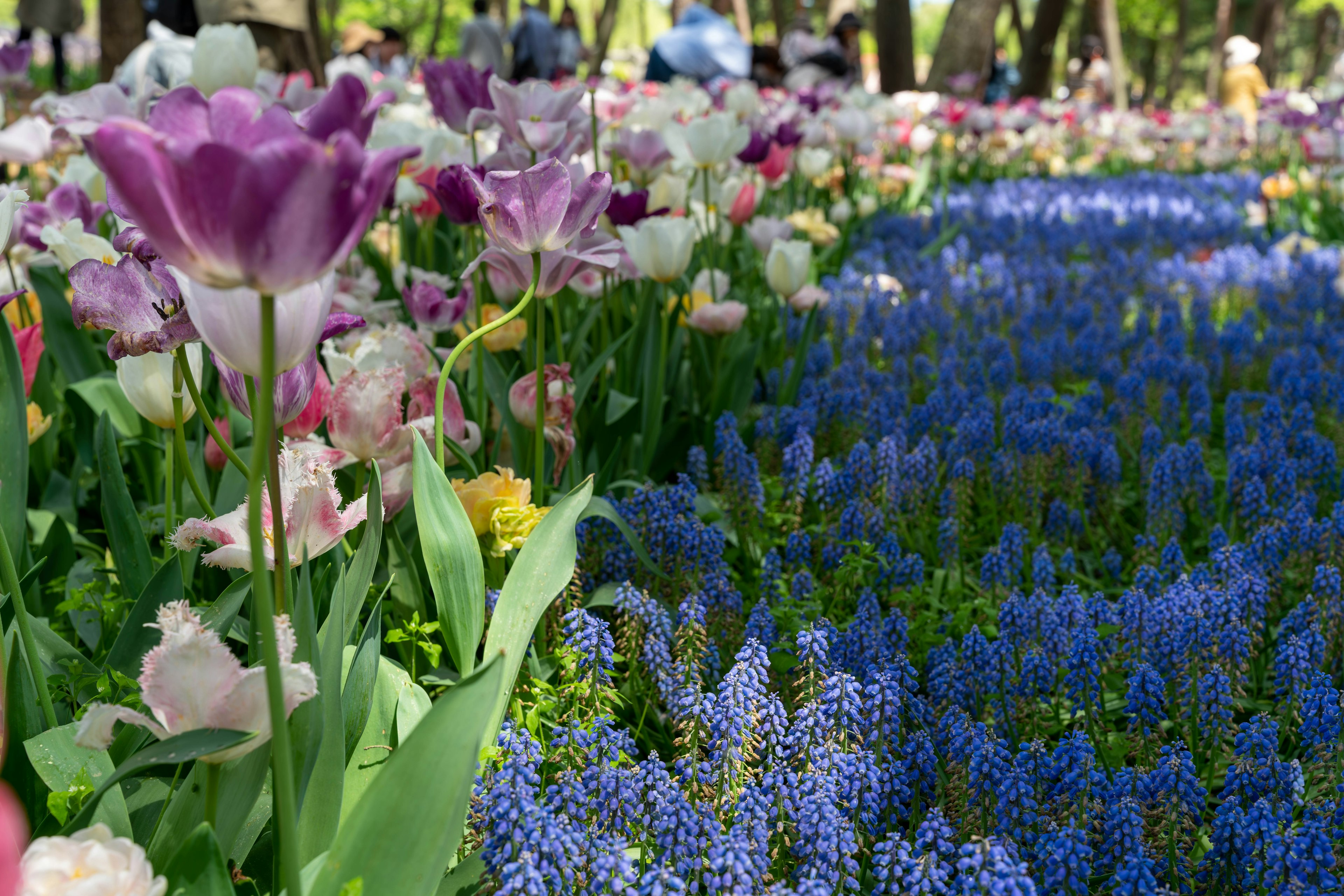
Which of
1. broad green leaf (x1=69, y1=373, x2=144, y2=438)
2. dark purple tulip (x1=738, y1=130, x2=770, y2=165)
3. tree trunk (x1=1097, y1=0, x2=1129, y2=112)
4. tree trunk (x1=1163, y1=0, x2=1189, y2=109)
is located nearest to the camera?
broad green leaf (x1=69, y1=373, x2=144, y2=438)

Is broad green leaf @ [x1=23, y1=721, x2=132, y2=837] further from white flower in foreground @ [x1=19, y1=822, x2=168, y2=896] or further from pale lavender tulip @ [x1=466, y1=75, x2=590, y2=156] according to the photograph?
pale lavender tulip @ [x1=466, y1=75, x2=590, y2=156]

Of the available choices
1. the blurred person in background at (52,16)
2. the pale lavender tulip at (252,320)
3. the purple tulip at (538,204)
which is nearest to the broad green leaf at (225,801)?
the pale lavender tulip at (252,320)

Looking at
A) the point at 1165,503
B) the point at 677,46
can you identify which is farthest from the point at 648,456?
the point at 677,46

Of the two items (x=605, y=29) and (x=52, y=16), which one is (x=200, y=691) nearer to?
(x=52, y=16)

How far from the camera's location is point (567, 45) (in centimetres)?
1497

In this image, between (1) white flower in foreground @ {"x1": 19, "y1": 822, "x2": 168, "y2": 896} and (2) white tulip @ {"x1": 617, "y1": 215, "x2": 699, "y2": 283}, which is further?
(2) white tulip @ {"x1": 617, "y1": 215, "x2": 699, "y2": 283}

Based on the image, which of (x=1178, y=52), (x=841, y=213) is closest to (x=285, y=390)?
(x=841, y=213)

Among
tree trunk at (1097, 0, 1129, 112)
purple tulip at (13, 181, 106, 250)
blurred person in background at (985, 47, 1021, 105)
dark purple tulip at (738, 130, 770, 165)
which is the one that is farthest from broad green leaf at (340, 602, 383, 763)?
tree trunk at (1097, 0, 1129, 112)

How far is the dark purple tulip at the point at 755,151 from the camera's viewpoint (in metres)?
3.46

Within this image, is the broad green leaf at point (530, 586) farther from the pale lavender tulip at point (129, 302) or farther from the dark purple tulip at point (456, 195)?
the dark purple tulip at point (456, 195)

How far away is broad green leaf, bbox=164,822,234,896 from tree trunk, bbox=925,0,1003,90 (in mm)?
11937

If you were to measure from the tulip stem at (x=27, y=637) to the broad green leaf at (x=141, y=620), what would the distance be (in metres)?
0.08

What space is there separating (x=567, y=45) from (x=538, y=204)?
14.6 m

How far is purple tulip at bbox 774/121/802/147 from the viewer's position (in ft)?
13.0
